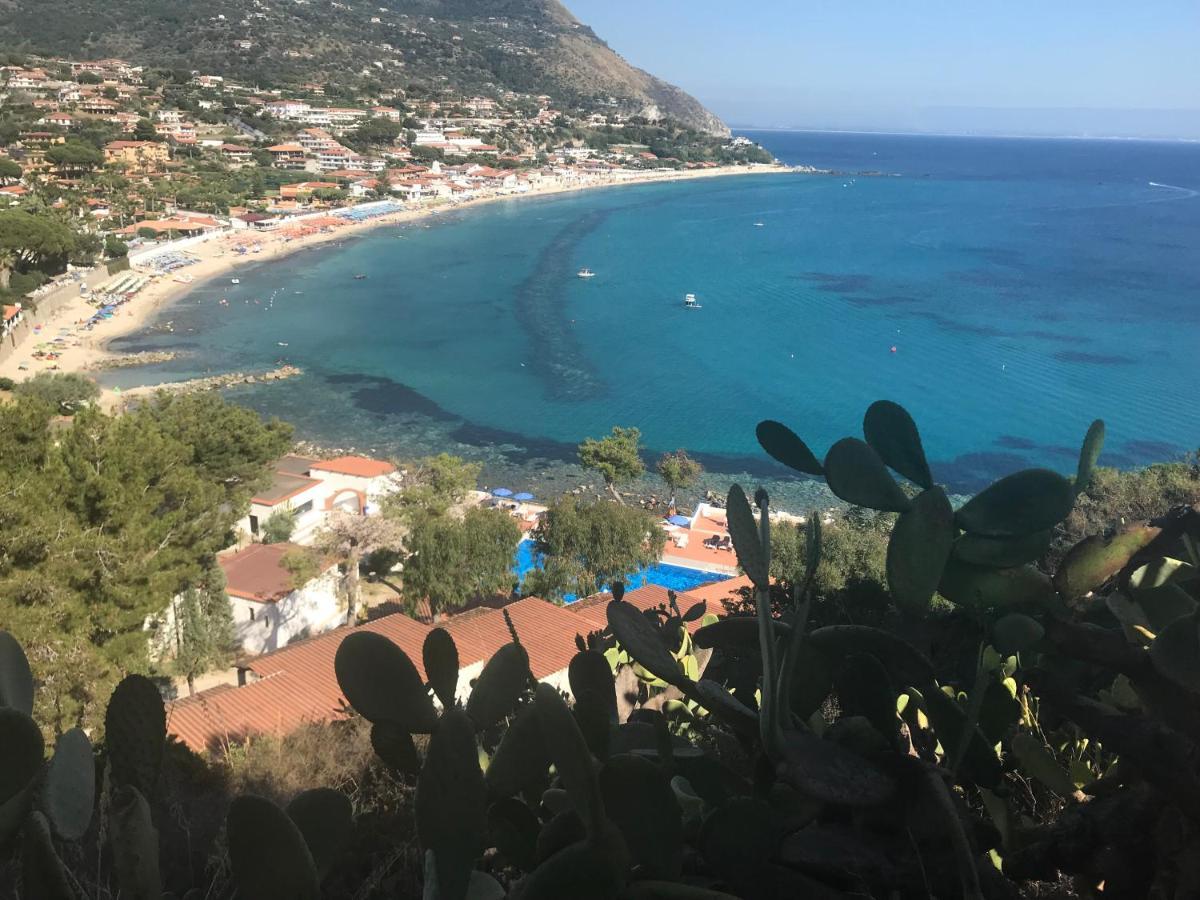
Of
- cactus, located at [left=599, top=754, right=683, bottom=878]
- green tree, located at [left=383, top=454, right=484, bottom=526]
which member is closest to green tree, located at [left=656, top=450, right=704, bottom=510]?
green tree, located at [left=383, top=454, right=484, bottom=526]

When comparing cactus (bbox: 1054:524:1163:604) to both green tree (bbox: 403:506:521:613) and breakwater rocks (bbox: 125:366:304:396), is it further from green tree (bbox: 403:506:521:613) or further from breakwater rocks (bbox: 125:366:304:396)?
breakwater rocks (bbox: 125:366:304:396)

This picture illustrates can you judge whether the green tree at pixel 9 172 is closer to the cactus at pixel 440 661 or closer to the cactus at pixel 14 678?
the cactus at pixel 14 678

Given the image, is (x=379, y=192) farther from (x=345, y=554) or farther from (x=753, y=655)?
(x=753, y=655)

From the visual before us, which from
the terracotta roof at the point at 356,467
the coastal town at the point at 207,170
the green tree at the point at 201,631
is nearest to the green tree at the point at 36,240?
the coastal town at the point at 207,170

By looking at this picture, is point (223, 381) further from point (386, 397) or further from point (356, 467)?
point (356, 467)

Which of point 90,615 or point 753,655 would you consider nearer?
point 753,655

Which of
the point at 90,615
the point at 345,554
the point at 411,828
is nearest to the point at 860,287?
the point at 345,554
